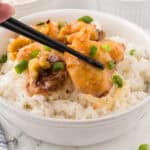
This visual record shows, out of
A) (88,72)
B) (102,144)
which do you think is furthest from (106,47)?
(102,144)

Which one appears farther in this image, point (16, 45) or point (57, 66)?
point (16, 45)

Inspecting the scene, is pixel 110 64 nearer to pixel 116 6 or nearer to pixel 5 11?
pixel 5 11

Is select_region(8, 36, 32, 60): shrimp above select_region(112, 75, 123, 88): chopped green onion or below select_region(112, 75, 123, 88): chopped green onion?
above

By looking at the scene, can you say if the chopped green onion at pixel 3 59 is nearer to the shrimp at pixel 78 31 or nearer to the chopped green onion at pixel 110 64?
the shrimp at pixel 78 31

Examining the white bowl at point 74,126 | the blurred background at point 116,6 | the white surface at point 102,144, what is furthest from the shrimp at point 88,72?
the blurred background at point 116,6

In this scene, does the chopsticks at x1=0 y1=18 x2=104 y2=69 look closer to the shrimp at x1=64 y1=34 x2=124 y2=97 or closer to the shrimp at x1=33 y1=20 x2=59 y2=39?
the shrimp at x1=64 y1=34 x2=124 y2=97

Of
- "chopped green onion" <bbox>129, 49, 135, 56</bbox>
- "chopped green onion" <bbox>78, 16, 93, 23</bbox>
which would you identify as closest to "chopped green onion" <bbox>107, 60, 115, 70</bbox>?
"chopped green onion" <bbox>129, 49, 135, 56</bbox>
